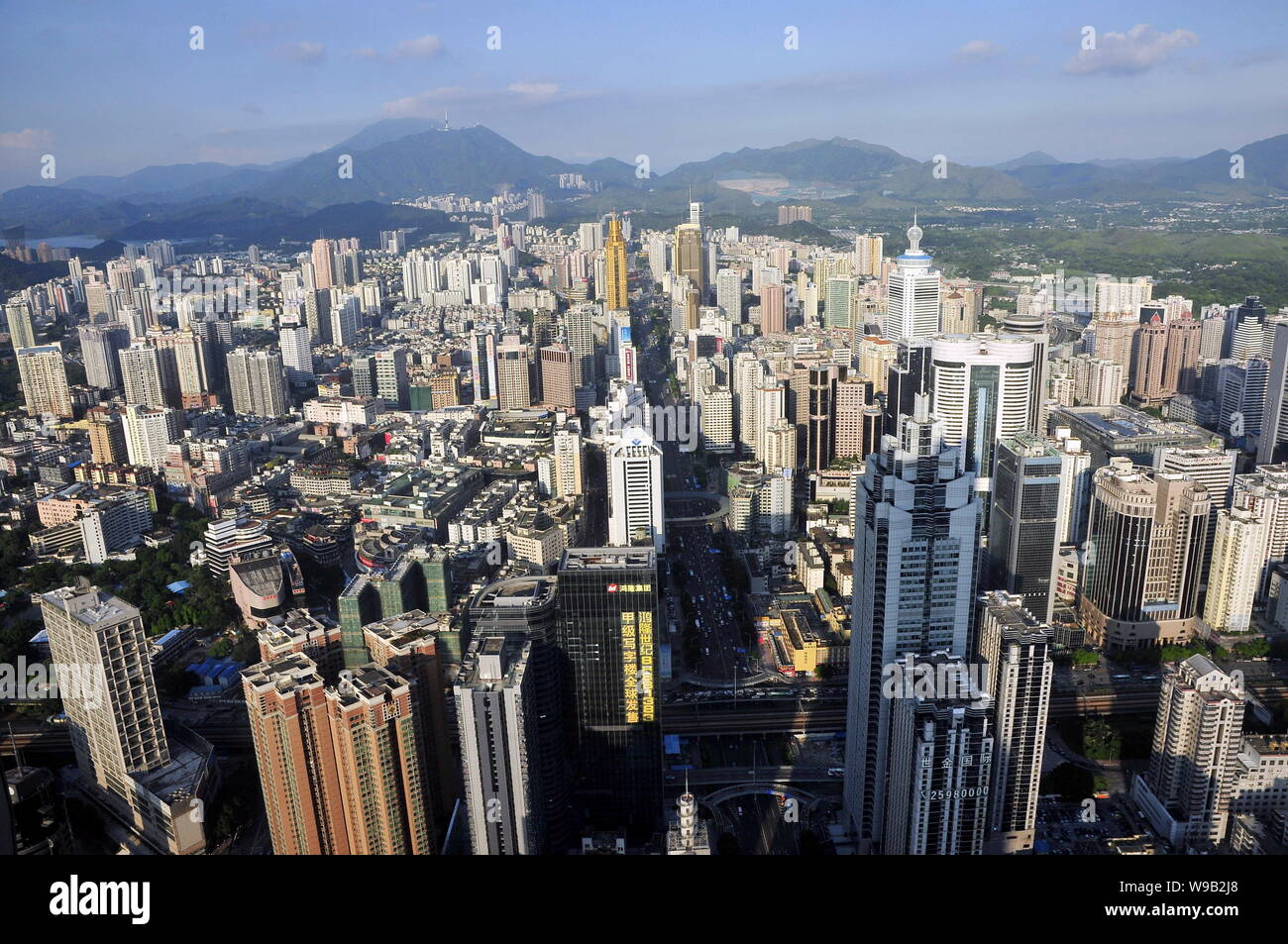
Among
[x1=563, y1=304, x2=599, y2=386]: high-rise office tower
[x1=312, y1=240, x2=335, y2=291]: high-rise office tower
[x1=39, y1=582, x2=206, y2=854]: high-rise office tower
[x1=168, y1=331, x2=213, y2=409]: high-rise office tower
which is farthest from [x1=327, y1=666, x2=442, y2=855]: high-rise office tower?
[x1=312, y1=240, x2=335, y2=291]: high-rise office tower

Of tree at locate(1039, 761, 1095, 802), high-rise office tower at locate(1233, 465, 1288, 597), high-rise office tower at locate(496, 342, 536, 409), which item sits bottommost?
tree at locate(1039, 761, 1095, 802)

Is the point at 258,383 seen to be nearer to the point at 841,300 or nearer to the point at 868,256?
the point at 841,300

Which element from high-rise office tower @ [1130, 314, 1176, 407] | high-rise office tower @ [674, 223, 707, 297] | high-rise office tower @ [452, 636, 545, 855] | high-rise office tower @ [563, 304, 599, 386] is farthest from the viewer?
high-rise office tower @ [674, 223, 707, 297]

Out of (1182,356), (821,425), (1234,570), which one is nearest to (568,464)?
(821,425)

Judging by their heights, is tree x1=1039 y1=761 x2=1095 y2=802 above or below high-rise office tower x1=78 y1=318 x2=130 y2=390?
below

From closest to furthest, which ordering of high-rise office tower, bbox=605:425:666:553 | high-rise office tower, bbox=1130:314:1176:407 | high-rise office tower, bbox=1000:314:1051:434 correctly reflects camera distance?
1. high-rise office tower, bbox=605:425:666:553
2. high-rise office tower, bbox=1000:314:1051:434
3. high-rise office tower, bbox=1130:314:1176:407

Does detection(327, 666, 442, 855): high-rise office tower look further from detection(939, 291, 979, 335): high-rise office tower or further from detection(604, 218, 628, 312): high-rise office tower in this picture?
detection(604, 218, 628, 312): high-rise office tower

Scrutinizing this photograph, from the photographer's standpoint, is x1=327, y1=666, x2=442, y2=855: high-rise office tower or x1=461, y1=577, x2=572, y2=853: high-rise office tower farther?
x1=461, y1=577, x2=572, y2=853: high-rise office tower
